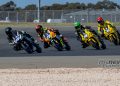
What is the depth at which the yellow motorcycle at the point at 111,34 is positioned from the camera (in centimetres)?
2486

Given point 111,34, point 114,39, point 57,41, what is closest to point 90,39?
point 57,41

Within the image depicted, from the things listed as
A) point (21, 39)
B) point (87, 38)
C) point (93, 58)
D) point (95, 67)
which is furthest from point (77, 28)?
point (95, 67)

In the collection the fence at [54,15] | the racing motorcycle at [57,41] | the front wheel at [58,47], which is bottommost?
the fence at [54,15]

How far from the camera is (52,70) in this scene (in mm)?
15609

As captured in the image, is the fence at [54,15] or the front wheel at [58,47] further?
the fence at [54,15]

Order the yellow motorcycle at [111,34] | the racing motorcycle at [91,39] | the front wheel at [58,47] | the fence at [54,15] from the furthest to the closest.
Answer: the fence at [54,15] → the yellow motorcycle at [111,34] → the racing motorcycle at [91,39] → the front wheel at [58,47]

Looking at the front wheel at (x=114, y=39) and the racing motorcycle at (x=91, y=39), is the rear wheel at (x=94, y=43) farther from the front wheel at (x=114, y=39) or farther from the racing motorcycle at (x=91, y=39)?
the front wheel at (x=114, y=39)

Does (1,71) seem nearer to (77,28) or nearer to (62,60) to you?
(62,60)

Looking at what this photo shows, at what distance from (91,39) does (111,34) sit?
7.54ft

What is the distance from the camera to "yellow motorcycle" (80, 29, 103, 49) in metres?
22.9

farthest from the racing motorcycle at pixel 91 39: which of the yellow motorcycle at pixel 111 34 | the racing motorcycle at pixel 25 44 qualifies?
the racing motorcycle at pixel 25 44

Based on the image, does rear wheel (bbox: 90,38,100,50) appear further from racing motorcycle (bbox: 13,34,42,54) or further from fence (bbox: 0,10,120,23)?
fence (bbox: 0,10,120,23)

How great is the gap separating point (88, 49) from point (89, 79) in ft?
33.2

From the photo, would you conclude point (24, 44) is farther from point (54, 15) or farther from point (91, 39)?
point (54, 15)
